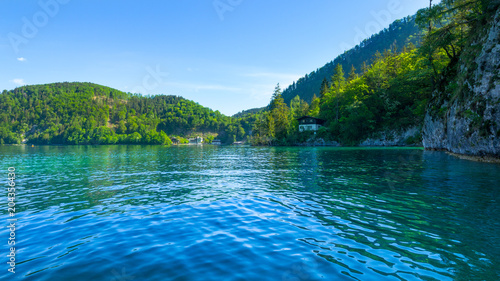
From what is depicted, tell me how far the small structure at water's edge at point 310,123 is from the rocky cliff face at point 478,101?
73.4 m

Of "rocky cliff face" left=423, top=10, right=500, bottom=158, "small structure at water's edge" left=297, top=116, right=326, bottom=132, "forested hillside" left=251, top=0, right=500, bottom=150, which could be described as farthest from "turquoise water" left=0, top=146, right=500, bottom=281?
"small structure at water's edge" left=297, top=116, right=326, bottom=132

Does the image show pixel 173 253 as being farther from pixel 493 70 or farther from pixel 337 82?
pixel 337 82

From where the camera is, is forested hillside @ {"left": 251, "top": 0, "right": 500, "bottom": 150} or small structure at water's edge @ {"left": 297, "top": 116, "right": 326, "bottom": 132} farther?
small structure at water's edge @ {"left": 297, "top": 116, "right": 326, "bottom": 132}

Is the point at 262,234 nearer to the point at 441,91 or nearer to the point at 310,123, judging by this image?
the point at 441,91

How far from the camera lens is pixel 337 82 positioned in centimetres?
12012

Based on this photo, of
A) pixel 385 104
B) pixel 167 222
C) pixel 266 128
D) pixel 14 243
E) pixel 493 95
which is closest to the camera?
pixel 14 243

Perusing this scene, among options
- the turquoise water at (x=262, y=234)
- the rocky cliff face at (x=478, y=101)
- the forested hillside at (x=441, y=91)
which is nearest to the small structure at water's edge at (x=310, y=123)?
the forested hillside at (x=441, y=91)

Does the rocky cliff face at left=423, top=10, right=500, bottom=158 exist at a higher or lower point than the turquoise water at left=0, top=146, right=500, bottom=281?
higher

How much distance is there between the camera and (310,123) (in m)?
113

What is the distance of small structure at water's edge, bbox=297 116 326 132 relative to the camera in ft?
368

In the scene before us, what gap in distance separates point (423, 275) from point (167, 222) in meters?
8.22

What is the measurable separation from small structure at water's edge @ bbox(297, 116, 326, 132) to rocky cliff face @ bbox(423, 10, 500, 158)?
73432 mm

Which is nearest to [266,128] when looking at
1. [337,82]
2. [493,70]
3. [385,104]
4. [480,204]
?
[337,82]

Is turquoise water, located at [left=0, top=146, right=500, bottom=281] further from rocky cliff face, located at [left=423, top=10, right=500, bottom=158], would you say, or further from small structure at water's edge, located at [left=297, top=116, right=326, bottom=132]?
small structure at water's edge, located at [left=297, top=116, right=326, bottom=132]
